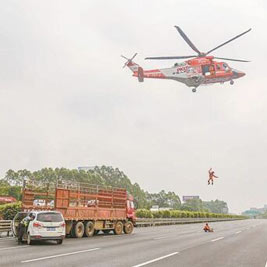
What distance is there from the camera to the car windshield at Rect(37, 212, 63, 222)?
1702cm

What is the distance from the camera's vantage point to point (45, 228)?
664 inches

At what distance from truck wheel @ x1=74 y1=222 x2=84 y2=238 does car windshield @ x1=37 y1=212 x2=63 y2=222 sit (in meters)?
4.58

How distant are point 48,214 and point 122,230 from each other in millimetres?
10490

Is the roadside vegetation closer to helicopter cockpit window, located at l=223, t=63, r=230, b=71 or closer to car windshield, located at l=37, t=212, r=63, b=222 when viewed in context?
car windshield, located at l=37, t=212, r=63, b=222

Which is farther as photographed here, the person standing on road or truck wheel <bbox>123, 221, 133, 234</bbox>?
truck wheel <bbox>123, 221, 133, 234</bbox>

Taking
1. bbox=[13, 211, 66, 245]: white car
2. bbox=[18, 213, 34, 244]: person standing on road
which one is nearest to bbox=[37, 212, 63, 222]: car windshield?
bbox=[13, 211, 66, 245]: white car

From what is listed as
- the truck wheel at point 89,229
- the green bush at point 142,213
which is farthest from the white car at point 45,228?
the green bush at point 142,213

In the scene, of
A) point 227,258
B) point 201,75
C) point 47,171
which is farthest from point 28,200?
point 47,171

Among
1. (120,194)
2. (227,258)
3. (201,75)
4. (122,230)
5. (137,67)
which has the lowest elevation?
(227,258)

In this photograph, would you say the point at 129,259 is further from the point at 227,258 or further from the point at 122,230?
the point at 122,230

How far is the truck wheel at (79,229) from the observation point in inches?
867

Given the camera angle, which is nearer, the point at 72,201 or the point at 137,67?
the point at 72,201

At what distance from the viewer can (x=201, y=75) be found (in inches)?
1647

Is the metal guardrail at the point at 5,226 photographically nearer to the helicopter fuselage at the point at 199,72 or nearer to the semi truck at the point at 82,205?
the semi truck at the point at 82,205
